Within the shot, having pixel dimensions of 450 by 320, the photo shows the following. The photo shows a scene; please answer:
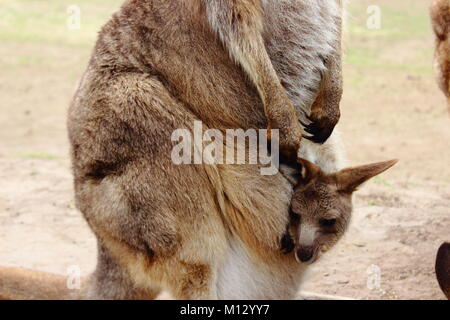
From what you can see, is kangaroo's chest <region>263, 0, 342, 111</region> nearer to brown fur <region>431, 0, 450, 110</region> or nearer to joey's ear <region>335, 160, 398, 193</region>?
joey's ear <region>335, 160, 398, 193</region>

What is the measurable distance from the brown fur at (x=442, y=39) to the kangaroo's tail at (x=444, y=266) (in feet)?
7.47

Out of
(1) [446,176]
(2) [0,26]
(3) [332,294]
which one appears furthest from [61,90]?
(3) [332,294]

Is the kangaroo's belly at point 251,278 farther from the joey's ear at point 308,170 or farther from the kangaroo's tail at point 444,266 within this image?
the kangaroo's tail at point 444,266

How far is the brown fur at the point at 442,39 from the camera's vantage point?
596cm

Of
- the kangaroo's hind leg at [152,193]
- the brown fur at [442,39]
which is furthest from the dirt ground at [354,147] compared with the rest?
the brown fur at [442,39]

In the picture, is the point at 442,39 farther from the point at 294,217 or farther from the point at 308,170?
the point at 294,217

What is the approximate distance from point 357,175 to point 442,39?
2724mm

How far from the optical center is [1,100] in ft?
35.7

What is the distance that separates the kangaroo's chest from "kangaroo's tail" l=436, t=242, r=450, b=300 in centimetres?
113

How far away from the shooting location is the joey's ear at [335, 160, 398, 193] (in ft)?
12.5

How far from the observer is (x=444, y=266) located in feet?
13.8

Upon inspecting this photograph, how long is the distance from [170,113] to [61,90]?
789 cm

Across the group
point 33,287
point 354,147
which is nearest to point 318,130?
point 33,287
